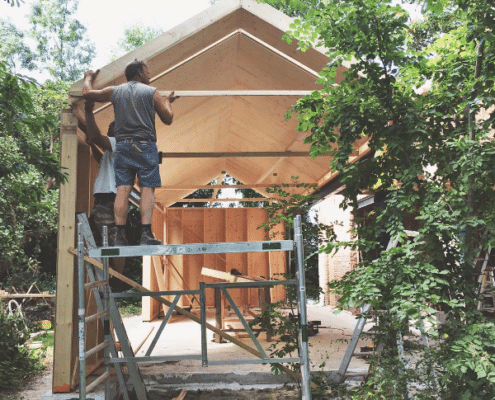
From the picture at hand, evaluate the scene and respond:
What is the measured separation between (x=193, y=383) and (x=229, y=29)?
13.7ft

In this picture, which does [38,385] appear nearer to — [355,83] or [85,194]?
[85,194]

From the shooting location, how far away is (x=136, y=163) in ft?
15.2

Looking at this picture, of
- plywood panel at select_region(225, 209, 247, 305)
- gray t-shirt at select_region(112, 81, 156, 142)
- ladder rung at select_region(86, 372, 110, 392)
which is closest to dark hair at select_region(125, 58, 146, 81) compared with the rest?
gray t-shirt at select_region(112, 81, 156, 142)

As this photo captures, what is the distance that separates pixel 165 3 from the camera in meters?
42.4

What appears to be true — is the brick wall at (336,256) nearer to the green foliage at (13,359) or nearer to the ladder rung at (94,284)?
the green foliage at (13,359)

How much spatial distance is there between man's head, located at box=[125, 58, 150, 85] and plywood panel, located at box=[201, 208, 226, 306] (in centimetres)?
967

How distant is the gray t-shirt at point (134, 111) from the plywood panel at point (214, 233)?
9.80 metres

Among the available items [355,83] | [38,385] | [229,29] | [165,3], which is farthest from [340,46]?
[165,3]

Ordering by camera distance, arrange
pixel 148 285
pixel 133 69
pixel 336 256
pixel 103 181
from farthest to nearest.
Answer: pixel 336 256 < pixel 148 285 < pixel 103 181 < pixel 133 69

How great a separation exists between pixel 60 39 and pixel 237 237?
22.0 metres

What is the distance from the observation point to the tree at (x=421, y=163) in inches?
144

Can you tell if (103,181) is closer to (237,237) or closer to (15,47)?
(237,237)

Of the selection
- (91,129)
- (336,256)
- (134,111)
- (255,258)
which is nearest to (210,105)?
(91,129)

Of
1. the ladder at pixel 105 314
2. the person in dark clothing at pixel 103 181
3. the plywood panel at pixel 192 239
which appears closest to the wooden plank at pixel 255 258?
the plywood panel at pixel 192 239
